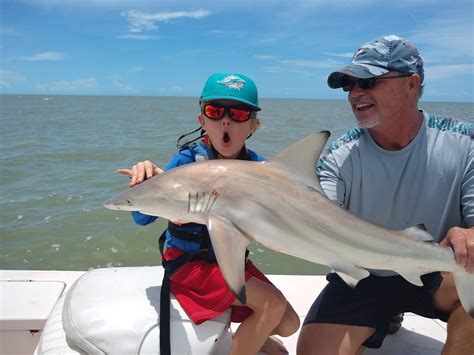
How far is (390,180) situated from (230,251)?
116cm

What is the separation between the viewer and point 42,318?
101 inches

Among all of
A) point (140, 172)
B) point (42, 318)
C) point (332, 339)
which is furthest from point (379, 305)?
point (42, 318)

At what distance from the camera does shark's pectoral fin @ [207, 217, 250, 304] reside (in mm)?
1606

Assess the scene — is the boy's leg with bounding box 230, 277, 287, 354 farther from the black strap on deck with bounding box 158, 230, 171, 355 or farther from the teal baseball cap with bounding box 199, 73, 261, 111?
the teal baseball cap with bounding box 199, 73, 261, 111

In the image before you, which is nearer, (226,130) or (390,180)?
(226,130)

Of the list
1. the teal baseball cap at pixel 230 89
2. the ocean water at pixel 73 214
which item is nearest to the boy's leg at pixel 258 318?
the teal baseball cap at pixel 230 89

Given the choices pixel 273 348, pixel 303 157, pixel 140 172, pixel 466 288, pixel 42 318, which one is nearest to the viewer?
pixel 303 157

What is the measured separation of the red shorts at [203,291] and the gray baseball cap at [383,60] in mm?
1168

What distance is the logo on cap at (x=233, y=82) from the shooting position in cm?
225

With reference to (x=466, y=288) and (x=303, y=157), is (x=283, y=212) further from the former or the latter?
(x=466, y=288)

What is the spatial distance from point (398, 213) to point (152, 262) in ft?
12.7

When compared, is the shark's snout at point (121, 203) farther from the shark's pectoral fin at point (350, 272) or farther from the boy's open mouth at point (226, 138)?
the shark's pectoral fin at point (350, 272)

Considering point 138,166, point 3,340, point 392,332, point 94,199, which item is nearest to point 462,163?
point 392,332

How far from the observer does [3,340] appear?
2.53 metres
